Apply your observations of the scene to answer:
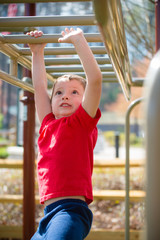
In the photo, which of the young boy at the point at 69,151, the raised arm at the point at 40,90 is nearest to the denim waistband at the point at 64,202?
the young boy at the point at 69,151

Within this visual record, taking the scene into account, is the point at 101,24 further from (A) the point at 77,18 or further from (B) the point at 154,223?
(A) the point at 77,18

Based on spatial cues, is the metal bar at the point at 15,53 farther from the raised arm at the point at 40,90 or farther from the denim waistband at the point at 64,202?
the denim waistband at the point at 64,202

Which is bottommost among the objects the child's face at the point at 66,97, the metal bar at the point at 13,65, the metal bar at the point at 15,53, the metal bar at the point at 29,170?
the metal bar at the point at 29,170

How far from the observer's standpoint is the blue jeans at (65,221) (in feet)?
4.21

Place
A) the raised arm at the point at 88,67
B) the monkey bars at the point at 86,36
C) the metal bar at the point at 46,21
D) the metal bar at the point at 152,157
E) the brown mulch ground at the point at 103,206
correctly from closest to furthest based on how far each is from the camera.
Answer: the metal bar at the point at 152,157
the monkey bars at the point at 86,36
the metal bar at the point at 46,21
the raised arm at the point at 88,67
the brown mulch ground at the point at 103,206

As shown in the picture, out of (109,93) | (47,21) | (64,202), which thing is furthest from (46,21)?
(109,93)

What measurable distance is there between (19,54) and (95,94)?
540 mm

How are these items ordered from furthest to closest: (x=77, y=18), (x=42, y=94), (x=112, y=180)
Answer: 1. (x=112, y=180)
2. (x=42, y=94)
3. (x=77, y=18)

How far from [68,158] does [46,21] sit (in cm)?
56

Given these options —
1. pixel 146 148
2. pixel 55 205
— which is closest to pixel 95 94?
pixel 55 205

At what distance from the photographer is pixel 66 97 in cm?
159

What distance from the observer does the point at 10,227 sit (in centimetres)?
327

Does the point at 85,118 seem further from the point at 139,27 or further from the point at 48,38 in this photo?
the point at 139,27

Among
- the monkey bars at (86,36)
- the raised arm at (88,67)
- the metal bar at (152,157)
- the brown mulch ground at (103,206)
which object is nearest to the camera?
the metal bar at (152,157)
